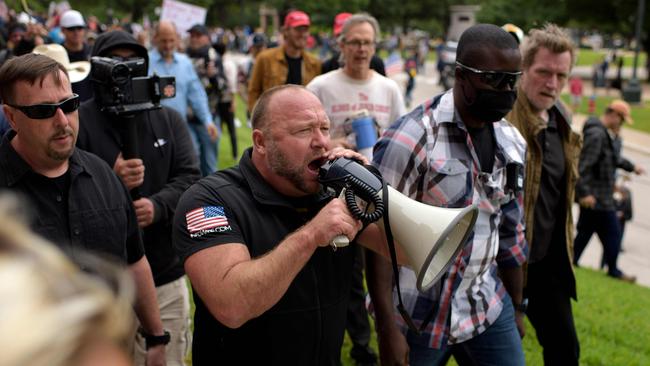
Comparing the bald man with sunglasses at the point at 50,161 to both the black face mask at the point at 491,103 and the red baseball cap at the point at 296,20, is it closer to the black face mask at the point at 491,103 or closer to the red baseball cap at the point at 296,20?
the black face mask at the point at 491,103

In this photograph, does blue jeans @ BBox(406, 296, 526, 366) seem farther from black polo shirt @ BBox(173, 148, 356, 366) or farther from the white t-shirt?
the white t-shirt

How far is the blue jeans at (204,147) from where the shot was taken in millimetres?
7277

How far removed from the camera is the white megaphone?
212 centimetres

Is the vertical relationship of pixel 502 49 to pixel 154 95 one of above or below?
above

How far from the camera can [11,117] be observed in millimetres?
2684

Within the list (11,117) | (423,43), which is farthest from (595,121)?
(423,43)

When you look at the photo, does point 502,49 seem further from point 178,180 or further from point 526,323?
point 526,323

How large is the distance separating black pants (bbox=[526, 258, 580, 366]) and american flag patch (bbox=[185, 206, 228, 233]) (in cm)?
233

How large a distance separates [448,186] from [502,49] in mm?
658

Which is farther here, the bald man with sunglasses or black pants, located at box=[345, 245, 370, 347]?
black pants, located at box=[345, 245, 370, 347]

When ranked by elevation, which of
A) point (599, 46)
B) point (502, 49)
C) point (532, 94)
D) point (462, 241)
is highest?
point (502, 49)

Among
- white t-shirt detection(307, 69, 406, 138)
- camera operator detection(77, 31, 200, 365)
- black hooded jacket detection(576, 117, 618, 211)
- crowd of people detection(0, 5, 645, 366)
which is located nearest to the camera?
crowd of people detection(0, 5, 645, 366)

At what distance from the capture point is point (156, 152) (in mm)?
3666

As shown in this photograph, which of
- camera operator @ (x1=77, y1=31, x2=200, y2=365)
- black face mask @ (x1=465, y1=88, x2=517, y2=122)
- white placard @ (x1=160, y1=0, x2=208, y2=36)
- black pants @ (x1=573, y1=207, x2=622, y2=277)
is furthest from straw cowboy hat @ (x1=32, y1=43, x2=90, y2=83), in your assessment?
black pants @ (x1=573, y1=207, x2=622, y2=277)
